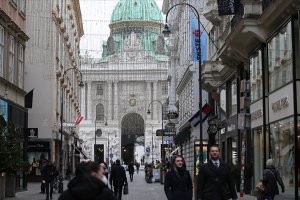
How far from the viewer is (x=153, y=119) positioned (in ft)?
423

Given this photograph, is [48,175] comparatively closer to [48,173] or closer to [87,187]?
[48,173]

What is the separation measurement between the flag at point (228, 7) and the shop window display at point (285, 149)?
18.7ft

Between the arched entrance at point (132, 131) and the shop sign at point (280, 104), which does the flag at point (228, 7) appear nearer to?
the shop sign at point (280, 104)

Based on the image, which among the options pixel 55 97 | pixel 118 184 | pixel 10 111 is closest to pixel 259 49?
pixel 118 184

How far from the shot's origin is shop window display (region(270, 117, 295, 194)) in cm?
2191

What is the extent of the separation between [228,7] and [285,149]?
7978 millimetres

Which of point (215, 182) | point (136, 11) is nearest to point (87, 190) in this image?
point (215, 182)

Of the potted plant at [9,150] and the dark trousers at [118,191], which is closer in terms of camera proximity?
the potted plant at [9,150]

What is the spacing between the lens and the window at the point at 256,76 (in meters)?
27.5

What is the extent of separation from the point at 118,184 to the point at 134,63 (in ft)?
340

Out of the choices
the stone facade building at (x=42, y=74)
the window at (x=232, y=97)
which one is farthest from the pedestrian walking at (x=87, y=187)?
the stone facade building at (x=42, y=74)

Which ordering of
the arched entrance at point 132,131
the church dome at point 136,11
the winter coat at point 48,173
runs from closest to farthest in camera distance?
the winter coat at point 48,173
the church dome at point 136,11
the arched entrance at point 132,131

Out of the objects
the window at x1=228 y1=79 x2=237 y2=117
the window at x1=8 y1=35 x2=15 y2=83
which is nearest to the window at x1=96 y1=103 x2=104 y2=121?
the window at x1=228 y1=79 x2=237 y2=117

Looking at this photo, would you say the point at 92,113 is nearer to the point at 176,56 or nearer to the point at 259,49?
the point at 176,56
